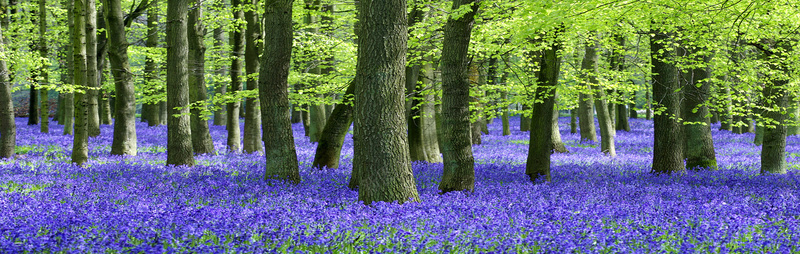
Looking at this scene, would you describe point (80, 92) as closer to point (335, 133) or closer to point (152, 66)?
point (335, 133)

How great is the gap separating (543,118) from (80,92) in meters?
9.63

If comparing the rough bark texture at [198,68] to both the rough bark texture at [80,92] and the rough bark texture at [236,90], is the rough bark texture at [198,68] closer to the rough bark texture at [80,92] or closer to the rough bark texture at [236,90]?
the rough bark texture at [236,90]

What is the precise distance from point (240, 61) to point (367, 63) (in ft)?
37.2

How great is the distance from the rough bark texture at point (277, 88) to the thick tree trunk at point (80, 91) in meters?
4.54

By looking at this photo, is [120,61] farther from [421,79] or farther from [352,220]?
[352,220]

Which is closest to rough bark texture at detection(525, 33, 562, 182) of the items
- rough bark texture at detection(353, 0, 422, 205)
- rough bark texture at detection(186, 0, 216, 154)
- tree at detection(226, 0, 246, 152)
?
rough bark texture at detection(353, 0, 422, 205)

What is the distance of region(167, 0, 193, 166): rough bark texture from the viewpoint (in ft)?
37.9

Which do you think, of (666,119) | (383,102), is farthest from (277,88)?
(666,119)

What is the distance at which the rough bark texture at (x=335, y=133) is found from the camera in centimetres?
1155

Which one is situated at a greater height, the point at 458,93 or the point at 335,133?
the point at 458,93

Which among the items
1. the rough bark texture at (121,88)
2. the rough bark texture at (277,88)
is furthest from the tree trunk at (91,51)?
the rough bark texture at (277,88)

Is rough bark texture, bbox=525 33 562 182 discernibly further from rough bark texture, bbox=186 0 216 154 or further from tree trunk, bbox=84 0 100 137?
tree trunk, bbox=84 0 100 137

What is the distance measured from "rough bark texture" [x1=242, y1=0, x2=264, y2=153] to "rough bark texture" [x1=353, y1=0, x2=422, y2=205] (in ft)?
28.9

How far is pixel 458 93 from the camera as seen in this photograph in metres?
8.30
